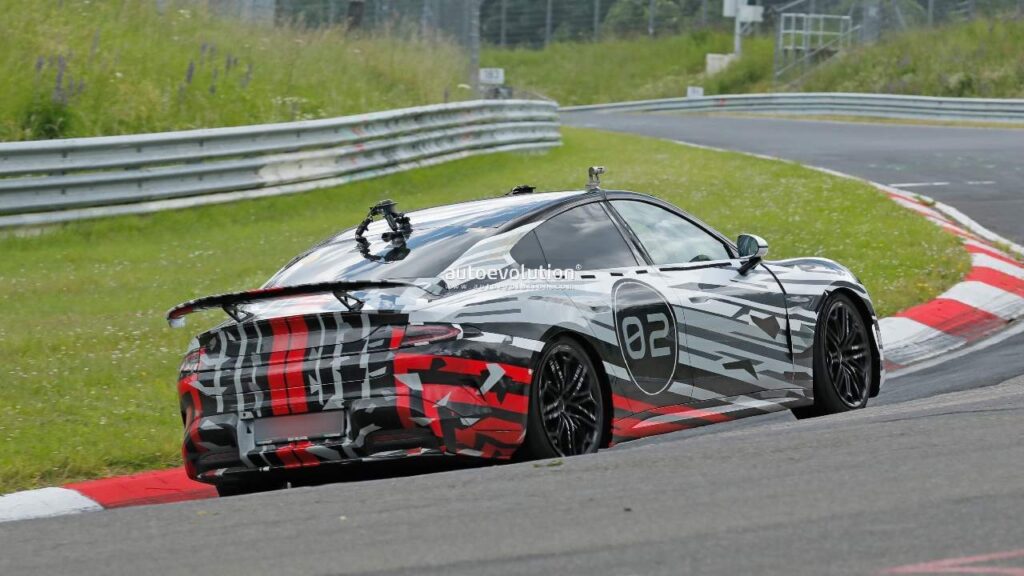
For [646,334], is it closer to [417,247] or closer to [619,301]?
[619,301]

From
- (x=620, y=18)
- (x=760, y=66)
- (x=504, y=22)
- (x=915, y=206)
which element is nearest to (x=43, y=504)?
(x=915, y=206)

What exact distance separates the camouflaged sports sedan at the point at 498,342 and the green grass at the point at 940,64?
35040mm

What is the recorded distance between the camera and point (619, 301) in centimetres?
748

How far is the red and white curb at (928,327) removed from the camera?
725 centimetres

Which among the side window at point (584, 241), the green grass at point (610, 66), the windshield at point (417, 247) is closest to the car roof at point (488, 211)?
the windshield at point (417, 247)

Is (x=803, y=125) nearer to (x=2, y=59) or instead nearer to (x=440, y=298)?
(x=2, y=59)

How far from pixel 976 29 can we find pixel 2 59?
105 feet

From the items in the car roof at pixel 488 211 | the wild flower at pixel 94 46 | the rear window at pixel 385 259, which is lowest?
the rear window at pixel 385 259

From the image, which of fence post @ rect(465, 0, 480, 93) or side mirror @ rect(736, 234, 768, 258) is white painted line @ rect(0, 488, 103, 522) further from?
fence post @ rect(465, 0, 480, 93)

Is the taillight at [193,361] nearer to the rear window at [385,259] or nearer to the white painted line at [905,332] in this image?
the rear window at [385,259]

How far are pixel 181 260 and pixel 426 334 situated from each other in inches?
367

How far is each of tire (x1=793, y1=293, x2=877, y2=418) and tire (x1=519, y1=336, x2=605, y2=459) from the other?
1874mm

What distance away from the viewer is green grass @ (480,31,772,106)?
183ft

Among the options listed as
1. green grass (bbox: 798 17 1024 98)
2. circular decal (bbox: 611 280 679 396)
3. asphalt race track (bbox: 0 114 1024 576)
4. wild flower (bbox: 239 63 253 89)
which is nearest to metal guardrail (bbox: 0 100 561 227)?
wild flower (bbox: 239 63 253 89)
